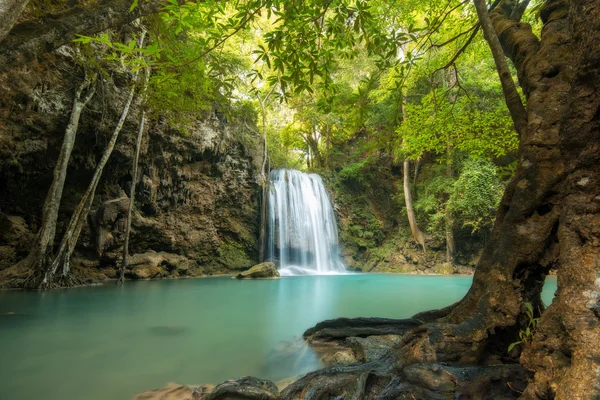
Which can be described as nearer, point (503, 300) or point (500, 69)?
point (503, 300)

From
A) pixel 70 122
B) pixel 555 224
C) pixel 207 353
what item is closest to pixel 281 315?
pixel 207 353

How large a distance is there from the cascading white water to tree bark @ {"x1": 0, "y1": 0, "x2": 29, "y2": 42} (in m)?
13.6

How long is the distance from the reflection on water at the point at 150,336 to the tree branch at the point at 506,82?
9.90ft

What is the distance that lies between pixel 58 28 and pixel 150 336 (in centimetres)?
377

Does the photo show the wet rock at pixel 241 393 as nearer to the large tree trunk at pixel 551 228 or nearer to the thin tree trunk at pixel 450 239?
the large tree trunk at pixel 551 228

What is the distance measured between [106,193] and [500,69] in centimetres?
1231

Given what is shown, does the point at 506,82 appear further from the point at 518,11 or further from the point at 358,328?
the point at 358,328

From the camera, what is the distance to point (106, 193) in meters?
11.1

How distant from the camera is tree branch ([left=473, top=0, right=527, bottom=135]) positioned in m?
2.52

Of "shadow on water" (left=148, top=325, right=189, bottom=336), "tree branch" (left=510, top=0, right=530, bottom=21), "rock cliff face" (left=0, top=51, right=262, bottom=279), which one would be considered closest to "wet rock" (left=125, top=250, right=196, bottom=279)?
"rock cliff face" (left=0, top=51, right=262, bottom=279)

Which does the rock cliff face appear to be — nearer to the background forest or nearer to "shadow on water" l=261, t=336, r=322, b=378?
the background forest

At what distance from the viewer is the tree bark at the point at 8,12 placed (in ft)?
6.53

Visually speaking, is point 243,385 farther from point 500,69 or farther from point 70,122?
point 70,122

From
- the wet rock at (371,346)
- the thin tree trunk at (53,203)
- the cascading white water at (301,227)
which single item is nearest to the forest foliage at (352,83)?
the thin tree trunk at (53,203)
